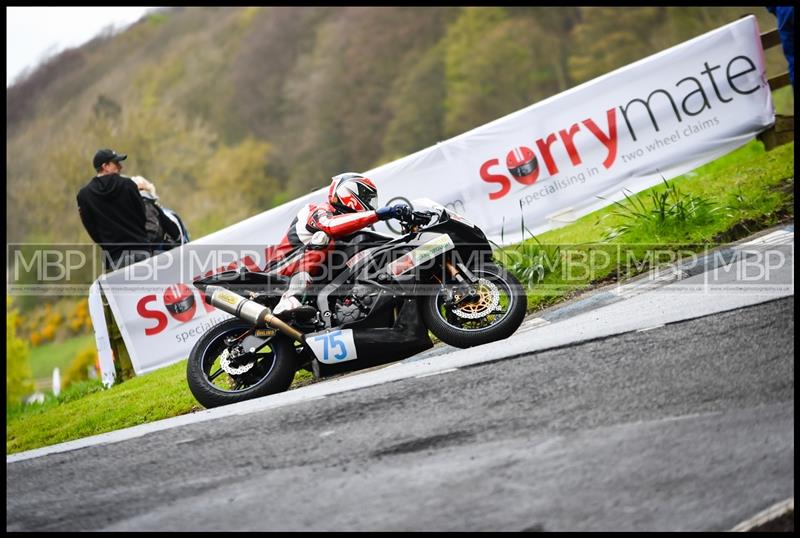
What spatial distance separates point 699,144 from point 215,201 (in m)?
42.4

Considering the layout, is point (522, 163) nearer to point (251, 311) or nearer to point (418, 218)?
point (418, 218)

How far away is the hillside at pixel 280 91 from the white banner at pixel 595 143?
19352 mm

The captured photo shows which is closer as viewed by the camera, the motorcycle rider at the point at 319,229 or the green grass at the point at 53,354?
the motorcycle rider at the point at 319,229

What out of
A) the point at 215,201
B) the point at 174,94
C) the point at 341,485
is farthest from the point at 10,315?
the point at 341,485

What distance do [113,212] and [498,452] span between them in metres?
7.24

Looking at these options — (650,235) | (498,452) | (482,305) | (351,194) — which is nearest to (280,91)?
(650,235)

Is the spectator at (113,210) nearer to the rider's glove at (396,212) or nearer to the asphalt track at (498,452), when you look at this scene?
the asphalt track at (498,452)

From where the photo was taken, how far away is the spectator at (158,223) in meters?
11.4

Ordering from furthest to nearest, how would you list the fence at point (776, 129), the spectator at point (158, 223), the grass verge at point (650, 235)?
1. the fence at point (776, 129)
2. the spectator at point (158, 223)
3. the grass verge at point (650, 235)

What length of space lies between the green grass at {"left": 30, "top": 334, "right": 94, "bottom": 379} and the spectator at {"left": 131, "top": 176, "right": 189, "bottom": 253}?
42.3 m

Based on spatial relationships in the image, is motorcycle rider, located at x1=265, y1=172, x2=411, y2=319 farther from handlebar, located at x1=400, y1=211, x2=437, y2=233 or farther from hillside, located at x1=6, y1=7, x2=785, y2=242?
hillside, located at x1=6, y1=7, x2=785, y2=242

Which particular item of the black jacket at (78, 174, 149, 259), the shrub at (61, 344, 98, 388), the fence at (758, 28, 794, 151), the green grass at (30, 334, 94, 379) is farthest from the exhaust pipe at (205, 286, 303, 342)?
the green grass at (30, 334, 94, 379)

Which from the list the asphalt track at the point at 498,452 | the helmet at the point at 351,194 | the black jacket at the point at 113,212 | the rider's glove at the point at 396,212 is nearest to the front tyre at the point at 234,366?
the asphalt track at the point at 498,452

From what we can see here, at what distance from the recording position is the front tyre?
25.3 feet
